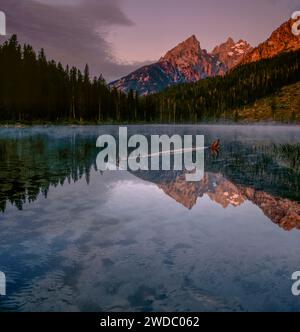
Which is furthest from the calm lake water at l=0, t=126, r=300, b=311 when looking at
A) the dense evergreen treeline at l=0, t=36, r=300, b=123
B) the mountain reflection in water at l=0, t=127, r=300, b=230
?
the dense evergreen treeline at l=0, t=36, r=300, b=123

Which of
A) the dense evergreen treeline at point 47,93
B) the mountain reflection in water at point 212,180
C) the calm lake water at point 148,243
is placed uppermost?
the dense evergreen treeline at point 47,93

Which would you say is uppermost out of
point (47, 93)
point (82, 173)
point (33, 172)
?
point (47, 93)

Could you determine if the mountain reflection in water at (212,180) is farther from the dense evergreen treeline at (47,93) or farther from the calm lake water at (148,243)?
the dense evergreen treeline at (47,93)

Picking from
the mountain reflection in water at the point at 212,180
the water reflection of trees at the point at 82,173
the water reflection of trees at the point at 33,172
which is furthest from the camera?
the water reflection of trees at the point at 82,173

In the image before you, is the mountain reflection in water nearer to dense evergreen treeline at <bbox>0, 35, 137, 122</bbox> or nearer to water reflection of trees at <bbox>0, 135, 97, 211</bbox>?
water reflection of trees at <bbox>0, 135, 97, 211</bbox>

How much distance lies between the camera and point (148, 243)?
11.1 m

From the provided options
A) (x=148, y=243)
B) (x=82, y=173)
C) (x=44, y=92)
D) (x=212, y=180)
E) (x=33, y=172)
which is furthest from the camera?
(x=44, y=92)

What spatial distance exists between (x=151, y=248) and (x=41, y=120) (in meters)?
110

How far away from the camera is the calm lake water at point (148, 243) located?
7570 mm

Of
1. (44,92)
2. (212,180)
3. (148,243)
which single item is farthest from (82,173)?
(44,92)

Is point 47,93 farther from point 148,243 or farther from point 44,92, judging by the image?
point 148,243

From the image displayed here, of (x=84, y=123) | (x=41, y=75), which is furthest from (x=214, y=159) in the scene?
(x=41, y=75)

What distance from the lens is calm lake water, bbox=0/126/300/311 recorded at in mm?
7570

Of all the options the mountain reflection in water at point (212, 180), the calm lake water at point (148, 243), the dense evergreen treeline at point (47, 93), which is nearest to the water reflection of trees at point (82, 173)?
the mountain reflection in water at point (212, 180)
